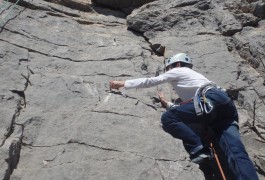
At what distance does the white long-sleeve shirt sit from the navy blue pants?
30 centimetres

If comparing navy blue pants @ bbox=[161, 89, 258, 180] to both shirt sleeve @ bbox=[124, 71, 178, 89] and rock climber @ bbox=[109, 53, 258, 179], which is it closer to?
rock climber @ bbox=[109, 53, 258, 179]

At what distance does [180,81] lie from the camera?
6.84m

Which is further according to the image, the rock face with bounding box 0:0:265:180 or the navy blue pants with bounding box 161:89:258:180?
the navy blue pants with bounding box 161:89:258:180

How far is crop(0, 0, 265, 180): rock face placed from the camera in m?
5.70

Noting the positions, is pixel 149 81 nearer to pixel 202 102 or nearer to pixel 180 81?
pixel 180 81

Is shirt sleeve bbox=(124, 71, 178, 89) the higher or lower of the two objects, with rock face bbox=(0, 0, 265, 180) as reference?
higher

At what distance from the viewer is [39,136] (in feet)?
19.8

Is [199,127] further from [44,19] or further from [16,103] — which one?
[44,19]

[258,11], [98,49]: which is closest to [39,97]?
[98,49]

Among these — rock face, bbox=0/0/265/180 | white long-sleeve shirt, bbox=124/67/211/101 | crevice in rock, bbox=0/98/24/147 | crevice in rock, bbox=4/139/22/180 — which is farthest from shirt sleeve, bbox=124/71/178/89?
crevice in rock, bbox=4/139/22/180

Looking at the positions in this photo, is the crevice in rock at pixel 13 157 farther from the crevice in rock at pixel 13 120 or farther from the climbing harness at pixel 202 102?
the climbing harness at pixel 202 102

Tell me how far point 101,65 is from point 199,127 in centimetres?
223

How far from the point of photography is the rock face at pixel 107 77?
224 inches

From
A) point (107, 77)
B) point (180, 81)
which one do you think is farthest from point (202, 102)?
point (107, 77)
